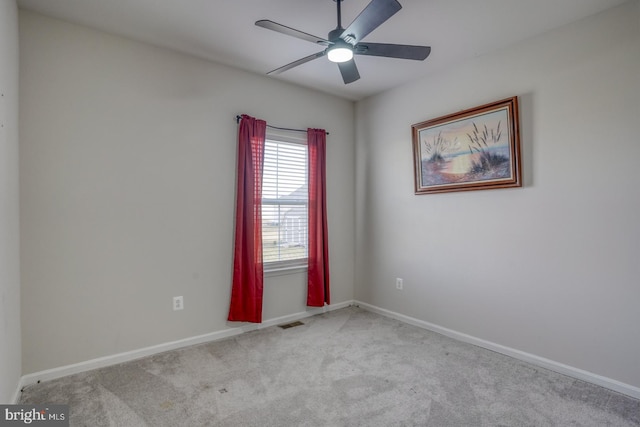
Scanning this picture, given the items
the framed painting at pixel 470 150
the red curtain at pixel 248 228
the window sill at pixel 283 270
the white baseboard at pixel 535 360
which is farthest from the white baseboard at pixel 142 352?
the framed painting at pixel 470 150

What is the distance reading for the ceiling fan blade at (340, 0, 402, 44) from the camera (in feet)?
5.30

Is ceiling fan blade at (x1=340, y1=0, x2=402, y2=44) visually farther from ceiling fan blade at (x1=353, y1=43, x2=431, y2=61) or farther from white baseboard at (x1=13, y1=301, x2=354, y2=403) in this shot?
white baseboard at (x1=13, y1=301, x2=354, y2=403)

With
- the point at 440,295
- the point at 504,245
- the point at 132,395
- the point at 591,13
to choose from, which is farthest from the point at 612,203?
the point at 132,395

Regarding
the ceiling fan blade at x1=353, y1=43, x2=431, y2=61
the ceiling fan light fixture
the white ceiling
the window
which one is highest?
the white ceiling

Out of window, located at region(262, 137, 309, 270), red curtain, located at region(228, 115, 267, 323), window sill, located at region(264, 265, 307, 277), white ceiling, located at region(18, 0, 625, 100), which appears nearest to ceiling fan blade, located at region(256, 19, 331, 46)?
white ceiling, located at region(18, 0, 625, 100)

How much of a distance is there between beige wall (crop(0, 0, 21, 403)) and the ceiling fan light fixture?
5.90ft

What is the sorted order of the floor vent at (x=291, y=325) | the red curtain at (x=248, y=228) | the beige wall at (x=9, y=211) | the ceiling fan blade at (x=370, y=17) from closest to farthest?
1. the ceiling fan blade at (x=370, y=17)
2. the beige wall at (x=9, y=211)
3. the red curtain at (x=248, y=228)
4. the floor vent at (x=291, y=325)

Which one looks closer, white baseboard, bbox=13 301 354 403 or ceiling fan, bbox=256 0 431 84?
ceiling fan, bbox=256 0 431 84

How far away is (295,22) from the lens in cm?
237

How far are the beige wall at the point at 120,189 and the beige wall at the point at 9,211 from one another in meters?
0.14

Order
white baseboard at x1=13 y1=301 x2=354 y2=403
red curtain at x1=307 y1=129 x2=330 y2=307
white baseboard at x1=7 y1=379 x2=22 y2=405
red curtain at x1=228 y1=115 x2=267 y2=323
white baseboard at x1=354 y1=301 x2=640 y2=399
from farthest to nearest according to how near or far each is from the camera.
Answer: red curtain at x1=307 y1=129 x2=330 y2=307 → red curtain at x1=228 y1=115 x2=267 y2=323 → white baseboard at x1=13 y1=301 x2=354 y2=403 → white baseboard at x1=354 y1=301 x2=640 y2=399 → white baseboard at x1=7 y1=379 x2=22 y2=405

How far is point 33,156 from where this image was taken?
224cm
